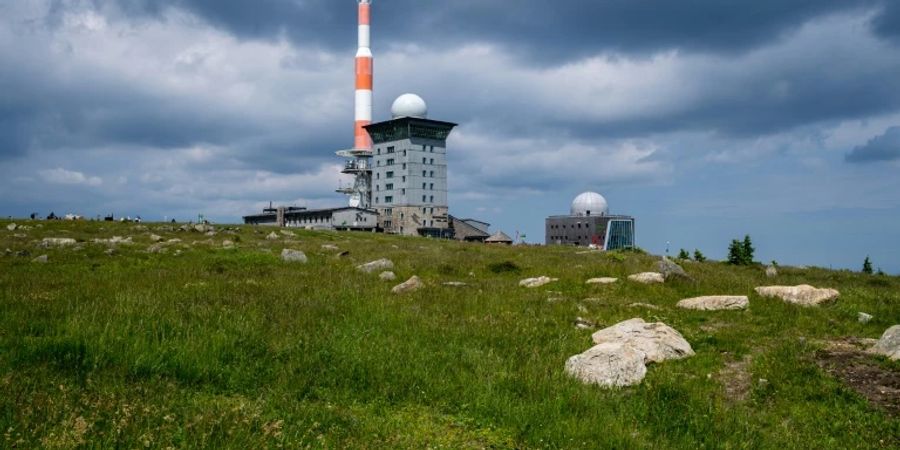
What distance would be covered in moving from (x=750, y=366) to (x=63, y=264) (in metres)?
19.7

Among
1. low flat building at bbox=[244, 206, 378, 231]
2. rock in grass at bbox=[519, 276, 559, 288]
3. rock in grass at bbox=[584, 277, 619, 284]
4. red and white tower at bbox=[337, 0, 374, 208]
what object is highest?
red and white tower at bbox=[337, 0, 374, 208]

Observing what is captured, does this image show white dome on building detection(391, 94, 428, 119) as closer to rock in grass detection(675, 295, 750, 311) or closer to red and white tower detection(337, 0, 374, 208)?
red and white tower detection(337, 0, 374, 208)

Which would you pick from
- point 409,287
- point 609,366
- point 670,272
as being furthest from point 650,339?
point 670,272

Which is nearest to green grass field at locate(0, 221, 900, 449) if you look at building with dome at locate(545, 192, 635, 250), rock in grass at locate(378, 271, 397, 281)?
rock in grass at locate(378, 271, 397, 281)

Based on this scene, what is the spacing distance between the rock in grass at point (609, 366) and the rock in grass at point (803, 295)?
6.56 m

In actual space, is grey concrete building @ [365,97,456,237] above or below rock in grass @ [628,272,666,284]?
above

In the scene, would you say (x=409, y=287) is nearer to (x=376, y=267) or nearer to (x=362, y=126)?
(x=376, y=267)

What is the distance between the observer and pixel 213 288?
1372 centimetres

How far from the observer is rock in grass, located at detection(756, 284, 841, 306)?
1347cm

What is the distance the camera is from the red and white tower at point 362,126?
122438 millimetres

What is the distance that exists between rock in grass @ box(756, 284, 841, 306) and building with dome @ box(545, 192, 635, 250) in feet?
357

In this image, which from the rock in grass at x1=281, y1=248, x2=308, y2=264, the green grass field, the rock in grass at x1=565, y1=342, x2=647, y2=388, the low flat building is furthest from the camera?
the low flat building

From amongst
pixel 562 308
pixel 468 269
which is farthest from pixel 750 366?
pixel 468 269

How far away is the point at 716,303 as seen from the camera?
13.2 metres
